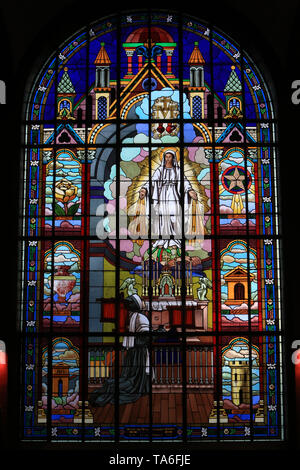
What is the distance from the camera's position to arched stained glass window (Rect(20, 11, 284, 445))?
7.83 metres

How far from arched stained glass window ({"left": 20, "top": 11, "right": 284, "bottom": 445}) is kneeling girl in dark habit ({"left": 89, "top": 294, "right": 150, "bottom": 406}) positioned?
0.05 feet

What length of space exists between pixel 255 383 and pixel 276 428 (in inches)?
20.2

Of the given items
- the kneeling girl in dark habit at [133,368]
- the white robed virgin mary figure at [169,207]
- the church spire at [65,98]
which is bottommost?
the kneeling girl in dark habit at [133,368]

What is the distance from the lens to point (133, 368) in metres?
7.91

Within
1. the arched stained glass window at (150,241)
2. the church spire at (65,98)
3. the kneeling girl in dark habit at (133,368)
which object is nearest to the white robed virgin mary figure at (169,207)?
the arched stained glass window at (150,241)

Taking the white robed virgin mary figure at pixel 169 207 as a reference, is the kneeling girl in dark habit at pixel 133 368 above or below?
below

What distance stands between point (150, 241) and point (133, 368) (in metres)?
1.42

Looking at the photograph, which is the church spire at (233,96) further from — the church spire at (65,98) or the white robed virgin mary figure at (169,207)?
the church spire at (65,98)

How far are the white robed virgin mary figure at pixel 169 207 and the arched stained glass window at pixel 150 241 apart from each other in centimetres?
1

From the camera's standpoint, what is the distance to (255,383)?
25.8 ft

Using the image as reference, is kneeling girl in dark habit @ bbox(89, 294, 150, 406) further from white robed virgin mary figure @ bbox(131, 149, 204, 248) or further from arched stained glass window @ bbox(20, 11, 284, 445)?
white robed virgin mary figure @ bbox(131, 149, 204, 248)

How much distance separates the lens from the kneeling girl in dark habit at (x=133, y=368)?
7.85 m

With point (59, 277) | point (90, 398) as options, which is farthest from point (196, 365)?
point (59, 277)

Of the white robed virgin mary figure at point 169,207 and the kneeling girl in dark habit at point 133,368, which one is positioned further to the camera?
the white robed virgin mary figure at point 169,207
